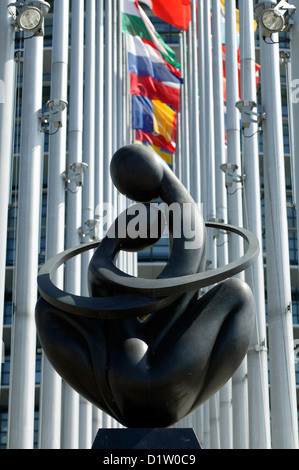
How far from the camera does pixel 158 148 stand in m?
36.8

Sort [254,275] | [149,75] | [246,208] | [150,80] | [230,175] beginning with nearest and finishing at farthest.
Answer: [254,275], [246,208], [230,175], [149,75], [150,80]

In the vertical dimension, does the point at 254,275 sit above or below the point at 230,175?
below

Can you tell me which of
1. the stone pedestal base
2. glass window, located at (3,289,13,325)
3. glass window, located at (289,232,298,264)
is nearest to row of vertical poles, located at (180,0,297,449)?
the stone pedestal base

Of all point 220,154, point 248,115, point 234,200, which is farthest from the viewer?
point 220,154

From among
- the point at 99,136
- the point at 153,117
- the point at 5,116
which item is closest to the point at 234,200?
the point at 99,136

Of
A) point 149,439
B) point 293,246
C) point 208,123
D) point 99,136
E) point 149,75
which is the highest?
point 149,75

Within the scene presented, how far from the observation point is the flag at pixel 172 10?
29.2m

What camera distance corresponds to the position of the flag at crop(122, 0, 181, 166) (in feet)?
97.0

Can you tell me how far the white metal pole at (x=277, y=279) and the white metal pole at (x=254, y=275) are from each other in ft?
2.03

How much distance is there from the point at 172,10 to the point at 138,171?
2143 cm

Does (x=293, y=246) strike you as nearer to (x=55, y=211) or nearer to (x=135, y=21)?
(x=135, y=21)

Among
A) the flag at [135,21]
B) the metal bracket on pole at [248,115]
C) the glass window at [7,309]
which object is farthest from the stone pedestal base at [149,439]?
the glass window at [7,309]

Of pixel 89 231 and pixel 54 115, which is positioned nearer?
pixel 54 115

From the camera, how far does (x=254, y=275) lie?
64.8ft
